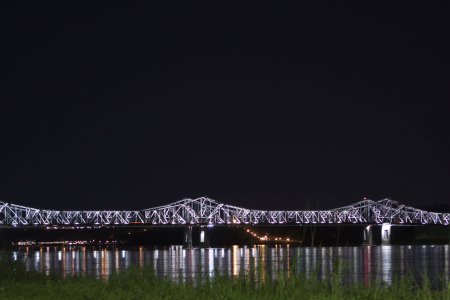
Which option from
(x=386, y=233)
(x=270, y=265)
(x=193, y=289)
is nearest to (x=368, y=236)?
(x=386, y=233)

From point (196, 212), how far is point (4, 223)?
4538 cm

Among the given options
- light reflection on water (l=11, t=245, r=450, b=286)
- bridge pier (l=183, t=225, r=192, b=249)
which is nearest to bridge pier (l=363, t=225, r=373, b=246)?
bridge pier (l=183, t=225, r=192, b=249)

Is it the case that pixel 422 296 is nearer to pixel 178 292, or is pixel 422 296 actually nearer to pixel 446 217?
pixel 178 292

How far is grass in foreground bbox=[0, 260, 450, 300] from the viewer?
1210 cm

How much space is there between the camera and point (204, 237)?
166 meters

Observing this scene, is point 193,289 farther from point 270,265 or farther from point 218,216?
point 218,216

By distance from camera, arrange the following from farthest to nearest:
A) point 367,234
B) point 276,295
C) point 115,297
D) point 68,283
Result: 1. point 367,234
2. point 68,283
3. point 115,297
4. point 276,295

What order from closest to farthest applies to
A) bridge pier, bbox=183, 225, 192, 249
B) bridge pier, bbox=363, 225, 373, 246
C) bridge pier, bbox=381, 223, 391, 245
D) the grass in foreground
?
1. the grass in foreground
2. bridge pier, bbox=183, 225, 192, 249
3. bridge pier, bbox=363, 225, 373, 246
4. bridge pier, bbox=381, 223, 391, 245

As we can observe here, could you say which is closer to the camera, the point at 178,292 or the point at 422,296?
the point at 422,296

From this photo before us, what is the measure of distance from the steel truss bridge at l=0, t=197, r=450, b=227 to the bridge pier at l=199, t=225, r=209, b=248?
1054mm

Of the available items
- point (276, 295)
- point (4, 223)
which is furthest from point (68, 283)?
point (4, 223)

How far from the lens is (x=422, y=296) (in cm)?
1162

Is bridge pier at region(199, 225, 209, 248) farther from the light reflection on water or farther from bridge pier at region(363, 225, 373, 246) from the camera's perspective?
the light reflection on water

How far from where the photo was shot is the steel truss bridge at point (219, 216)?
16838cm
